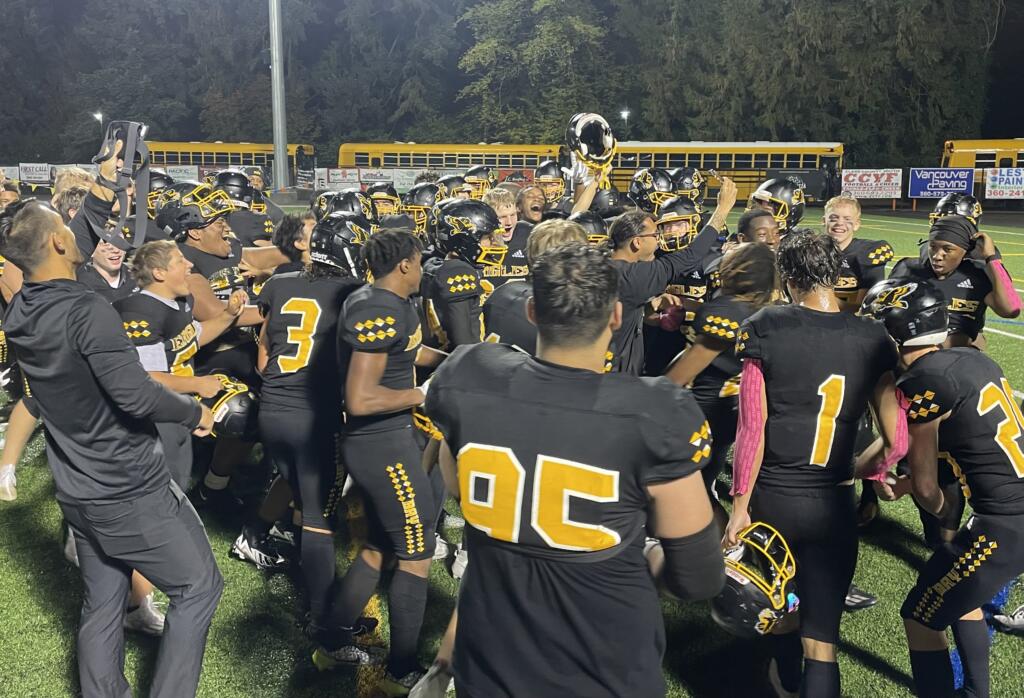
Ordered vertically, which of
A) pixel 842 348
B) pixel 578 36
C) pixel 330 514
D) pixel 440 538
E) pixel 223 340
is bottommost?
pixel 440 538

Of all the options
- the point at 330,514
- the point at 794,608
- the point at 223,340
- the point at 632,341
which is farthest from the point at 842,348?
the point at 223,340

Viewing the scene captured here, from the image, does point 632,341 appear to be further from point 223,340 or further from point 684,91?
point 684,91

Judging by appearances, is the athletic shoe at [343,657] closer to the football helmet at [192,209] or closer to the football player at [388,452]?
the football player at [388,452]

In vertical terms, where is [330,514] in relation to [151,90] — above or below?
below

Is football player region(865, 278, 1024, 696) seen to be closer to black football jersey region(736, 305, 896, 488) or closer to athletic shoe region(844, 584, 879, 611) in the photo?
black football jersey region(736, 305, 896, 488)

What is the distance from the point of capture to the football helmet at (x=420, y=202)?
9.52 meters

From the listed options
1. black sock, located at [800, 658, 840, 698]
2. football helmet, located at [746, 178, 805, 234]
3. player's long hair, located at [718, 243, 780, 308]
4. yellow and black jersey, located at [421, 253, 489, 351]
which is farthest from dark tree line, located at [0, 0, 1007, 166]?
black sock, located at [800, 658, 840, 698]

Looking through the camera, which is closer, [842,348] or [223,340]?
[842,348]

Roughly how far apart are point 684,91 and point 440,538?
150ft

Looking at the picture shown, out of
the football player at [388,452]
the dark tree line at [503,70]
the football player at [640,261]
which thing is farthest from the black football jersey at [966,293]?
the dark tree line at [503,70]

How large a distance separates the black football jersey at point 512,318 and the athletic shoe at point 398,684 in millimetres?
1770

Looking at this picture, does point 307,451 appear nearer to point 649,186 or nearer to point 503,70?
point 649,186

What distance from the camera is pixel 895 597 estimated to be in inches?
217

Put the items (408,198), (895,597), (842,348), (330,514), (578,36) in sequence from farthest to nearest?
(578,36) < (408,198) < (895,597) < (330,514) < (842,348)
